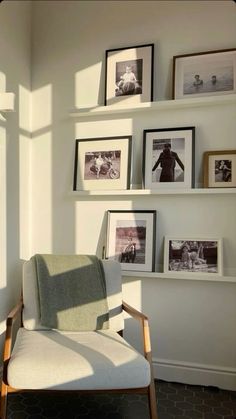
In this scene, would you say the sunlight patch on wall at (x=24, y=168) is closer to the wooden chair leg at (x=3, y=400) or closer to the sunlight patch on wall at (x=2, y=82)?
the sunlight patch on wall at (x=2, y=82)

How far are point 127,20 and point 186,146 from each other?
0.98m

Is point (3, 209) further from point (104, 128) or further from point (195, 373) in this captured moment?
point (195, 373)

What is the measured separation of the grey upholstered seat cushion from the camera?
1.67 meters

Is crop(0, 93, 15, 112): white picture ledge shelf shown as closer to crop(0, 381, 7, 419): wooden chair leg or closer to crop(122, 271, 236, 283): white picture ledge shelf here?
crop(122, 271, 236, 283): white picture ledge shelf

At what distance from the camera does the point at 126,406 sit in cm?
214

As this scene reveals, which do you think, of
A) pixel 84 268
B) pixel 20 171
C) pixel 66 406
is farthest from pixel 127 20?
pixel 66 406

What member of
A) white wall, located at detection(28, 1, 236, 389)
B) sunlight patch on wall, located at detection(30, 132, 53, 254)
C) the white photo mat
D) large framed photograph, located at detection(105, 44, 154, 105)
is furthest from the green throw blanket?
large framed photograph, located at detection(105, 44, 154, 105)

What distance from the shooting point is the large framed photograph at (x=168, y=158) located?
2438 millimetres

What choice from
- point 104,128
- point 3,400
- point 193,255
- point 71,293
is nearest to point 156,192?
point 193,255

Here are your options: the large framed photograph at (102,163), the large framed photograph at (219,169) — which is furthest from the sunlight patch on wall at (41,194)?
the large framed photograph at (219,169)

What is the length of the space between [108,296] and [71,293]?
0.22 m

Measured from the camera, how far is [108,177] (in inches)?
103

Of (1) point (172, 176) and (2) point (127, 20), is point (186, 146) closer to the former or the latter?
(1) point (172, 176)

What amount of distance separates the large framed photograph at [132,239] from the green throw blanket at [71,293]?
251 millimetres
